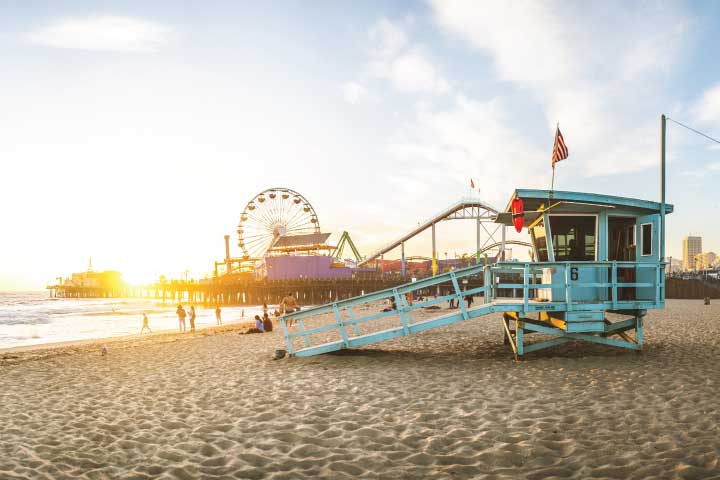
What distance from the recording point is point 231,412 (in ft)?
21.5

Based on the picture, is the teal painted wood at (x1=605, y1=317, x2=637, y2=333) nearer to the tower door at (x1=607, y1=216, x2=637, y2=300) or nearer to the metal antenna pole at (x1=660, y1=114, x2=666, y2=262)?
the tower door at (x1=607, y1=216, x2=637, y2=300)

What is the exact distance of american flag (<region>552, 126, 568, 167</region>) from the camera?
41.0 ft

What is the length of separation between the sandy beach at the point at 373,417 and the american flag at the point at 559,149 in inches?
212

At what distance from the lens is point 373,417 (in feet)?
20.1

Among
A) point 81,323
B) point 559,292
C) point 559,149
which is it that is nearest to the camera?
point 559,292

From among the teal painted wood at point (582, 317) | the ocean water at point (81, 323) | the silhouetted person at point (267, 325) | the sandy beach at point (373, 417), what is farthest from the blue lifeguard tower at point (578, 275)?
the ocean water at point (81, 323)

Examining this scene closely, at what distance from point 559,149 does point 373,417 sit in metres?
9.88

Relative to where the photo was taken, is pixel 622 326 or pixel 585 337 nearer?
pixel 585 337

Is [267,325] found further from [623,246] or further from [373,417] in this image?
[623,246]

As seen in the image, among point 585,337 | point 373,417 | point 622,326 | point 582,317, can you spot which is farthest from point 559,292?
point 373,417

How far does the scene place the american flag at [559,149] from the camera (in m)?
12.5

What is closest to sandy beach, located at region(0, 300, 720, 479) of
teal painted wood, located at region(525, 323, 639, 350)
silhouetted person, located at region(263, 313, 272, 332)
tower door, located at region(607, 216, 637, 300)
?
teal painted wood, located at region(525, 323, 639, 350)

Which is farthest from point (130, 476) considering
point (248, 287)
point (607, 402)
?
point (248, 287)

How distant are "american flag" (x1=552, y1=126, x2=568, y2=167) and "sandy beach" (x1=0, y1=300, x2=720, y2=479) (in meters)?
5.37
